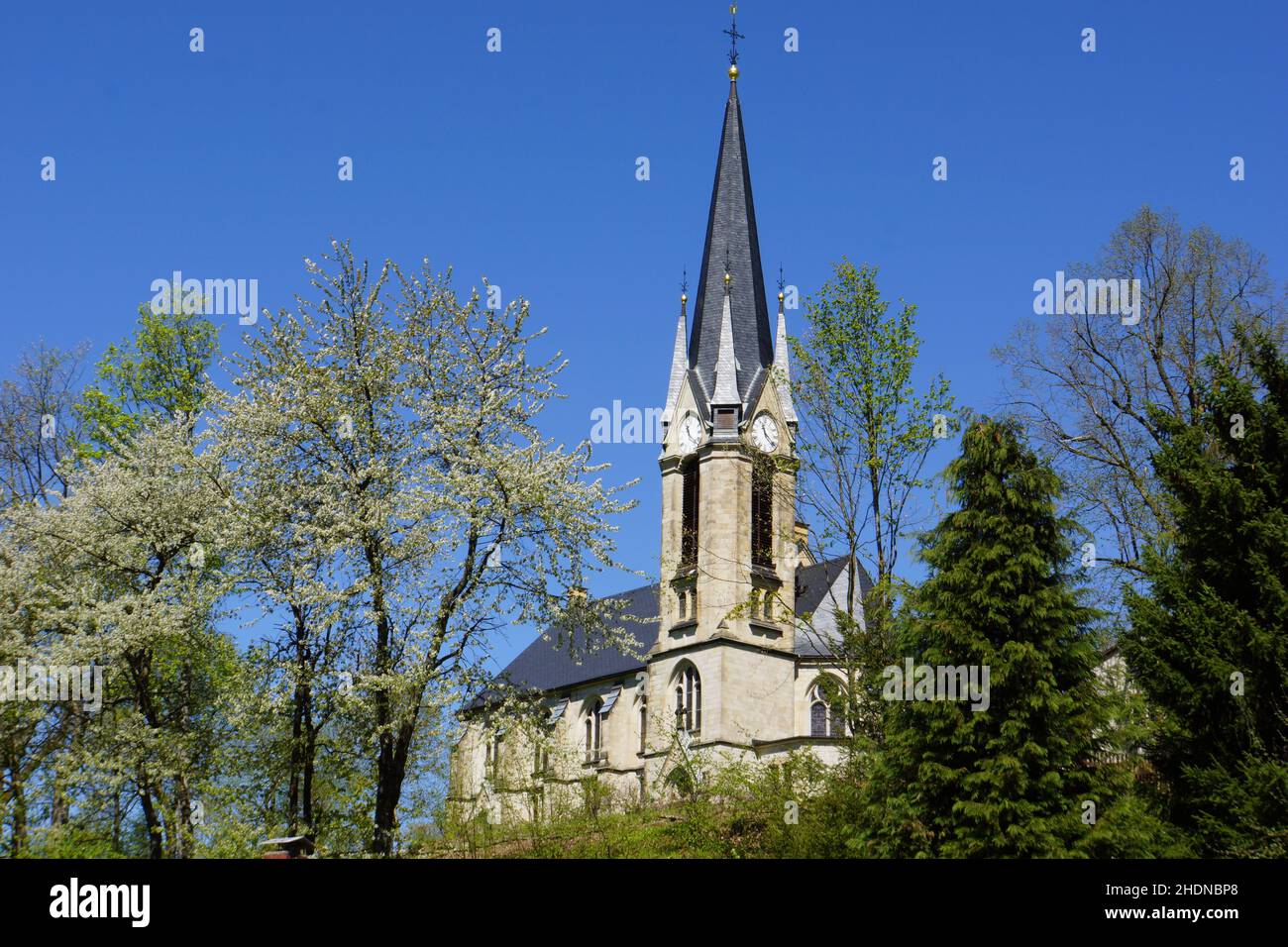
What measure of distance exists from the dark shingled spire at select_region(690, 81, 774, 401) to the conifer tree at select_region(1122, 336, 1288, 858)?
36253 millimetres

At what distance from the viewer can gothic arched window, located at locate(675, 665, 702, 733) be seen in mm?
54219

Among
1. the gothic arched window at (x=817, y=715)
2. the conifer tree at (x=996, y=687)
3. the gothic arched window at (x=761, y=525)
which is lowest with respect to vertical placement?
the gothic arched window at (x=817, y=715)

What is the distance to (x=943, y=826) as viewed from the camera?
785 inches

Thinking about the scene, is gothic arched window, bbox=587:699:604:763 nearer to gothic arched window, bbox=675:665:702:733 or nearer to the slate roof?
the slate roof

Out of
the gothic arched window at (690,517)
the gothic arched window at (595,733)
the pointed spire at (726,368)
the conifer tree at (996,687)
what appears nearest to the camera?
the conifer tree at (996,687)

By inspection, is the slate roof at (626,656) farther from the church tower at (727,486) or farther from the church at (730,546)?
the church tower at (727,486)

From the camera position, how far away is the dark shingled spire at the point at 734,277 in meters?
57.2

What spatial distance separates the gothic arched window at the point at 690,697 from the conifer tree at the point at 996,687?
109 ft

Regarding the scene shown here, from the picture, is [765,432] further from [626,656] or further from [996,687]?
[996,687]

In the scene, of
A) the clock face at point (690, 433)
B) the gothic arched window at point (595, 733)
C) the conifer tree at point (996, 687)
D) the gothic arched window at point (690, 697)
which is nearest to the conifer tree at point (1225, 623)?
the conifer tree at point (996, 687)

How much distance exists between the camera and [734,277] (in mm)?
58188

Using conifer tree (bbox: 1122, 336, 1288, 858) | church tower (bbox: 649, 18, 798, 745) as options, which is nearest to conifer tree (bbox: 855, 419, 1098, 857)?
conifer tree (bbox: 1122, 336, 1288, 858)

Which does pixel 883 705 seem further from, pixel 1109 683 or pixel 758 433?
pixel 758 433
